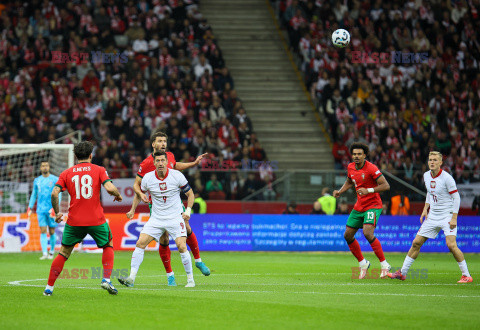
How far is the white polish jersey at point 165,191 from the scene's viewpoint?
13094 millimetres

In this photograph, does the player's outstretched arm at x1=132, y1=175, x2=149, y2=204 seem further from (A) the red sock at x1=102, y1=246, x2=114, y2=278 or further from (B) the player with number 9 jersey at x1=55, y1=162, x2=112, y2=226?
(A) the red sock at x1=102, y1=246, x2=114, y2=278

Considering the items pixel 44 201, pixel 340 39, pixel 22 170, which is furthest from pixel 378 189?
pixel 22 170

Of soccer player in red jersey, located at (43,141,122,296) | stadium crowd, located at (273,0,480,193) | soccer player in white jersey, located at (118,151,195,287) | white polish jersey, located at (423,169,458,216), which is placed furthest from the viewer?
stadium crowd, located at (273,0,480,193)

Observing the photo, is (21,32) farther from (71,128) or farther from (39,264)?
(39,264)

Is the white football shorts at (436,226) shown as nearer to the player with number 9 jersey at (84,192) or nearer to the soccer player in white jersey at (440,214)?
the soccer player in white jersey at (440,214)

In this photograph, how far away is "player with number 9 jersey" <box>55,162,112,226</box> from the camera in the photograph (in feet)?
38.3

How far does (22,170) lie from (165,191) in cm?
1390

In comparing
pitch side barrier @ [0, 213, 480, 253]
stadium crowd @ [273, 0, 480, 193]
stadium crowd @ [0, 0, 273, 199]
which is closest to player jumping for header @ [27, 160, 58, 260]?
pitch side barrier @ [0, 213, 480, 253]

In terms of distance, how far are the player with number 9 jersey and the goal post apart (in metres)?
12.4

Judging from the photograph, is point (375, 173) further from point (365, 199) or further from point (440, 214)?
point (440, 214)

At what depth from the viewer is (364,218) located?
15469mm

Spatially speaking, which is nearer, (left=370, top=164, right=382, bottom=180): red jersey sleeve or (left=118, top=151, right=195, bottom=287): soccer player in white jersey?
(left=118, top=151, right=195, bottom=287): soccer player in white jersey

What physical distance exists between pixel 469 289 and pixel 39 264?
34.0ft

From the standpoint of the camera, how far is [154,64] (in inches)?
1225
